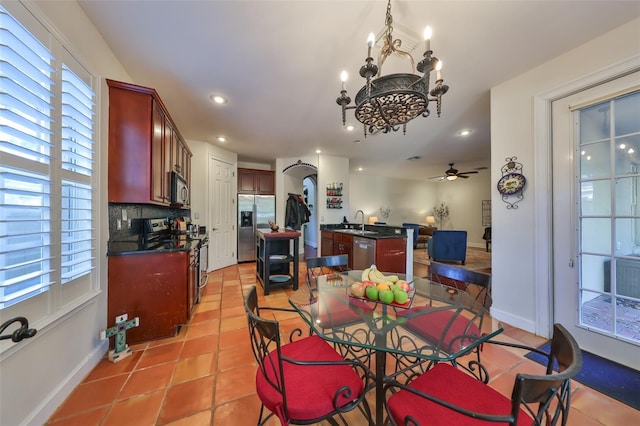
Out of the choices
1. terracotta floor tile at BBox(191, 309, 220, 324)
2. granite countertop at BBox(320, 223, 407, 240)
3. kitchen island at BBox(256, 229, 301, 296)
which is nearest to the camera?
terracotta floor tile at BBox(191, 309, 220, 324)

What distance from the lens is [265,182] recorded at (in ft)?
18.2

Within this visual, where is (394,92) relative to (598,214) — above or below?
above

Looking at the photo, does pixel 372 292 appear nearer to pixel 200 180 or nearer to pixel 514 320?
pixel 514 320

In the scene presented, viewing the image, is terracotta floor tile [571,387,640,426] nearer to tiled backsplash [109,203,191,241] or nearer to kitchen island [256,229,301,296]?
kitchen island [256,229,301,296]

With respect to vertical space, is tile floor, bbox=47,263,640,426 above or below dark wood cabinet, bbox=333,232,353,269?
below

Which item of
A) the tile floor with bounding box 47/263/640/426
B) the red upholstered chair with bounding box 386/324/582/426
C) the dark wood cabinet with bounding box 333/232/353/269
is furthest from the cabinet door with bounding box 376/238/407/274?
the red upholstered chair with bounding box 386/324/582/426

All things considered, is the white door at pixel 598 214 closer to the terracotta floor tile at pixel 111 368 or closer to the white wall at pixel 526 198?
the white wall at pixel 526 198

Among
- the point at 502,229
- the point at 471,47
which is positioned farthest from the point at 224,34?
the point at 502,229

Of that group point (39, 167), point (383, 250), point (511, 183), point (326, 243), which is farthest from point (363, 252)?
point (39, 167)

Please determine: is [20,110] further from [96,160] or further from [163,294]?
[163,294]

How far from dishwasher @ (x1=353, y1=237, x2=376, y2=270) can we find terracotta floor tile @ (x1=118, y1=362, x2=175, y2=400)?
281cm

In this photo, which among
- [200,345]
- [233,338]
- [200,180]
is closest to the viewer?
[200,345]

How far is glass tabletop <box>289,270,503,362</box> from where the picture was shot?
1170 millimetres

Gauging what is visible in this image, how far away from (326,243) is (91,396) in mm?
4077
